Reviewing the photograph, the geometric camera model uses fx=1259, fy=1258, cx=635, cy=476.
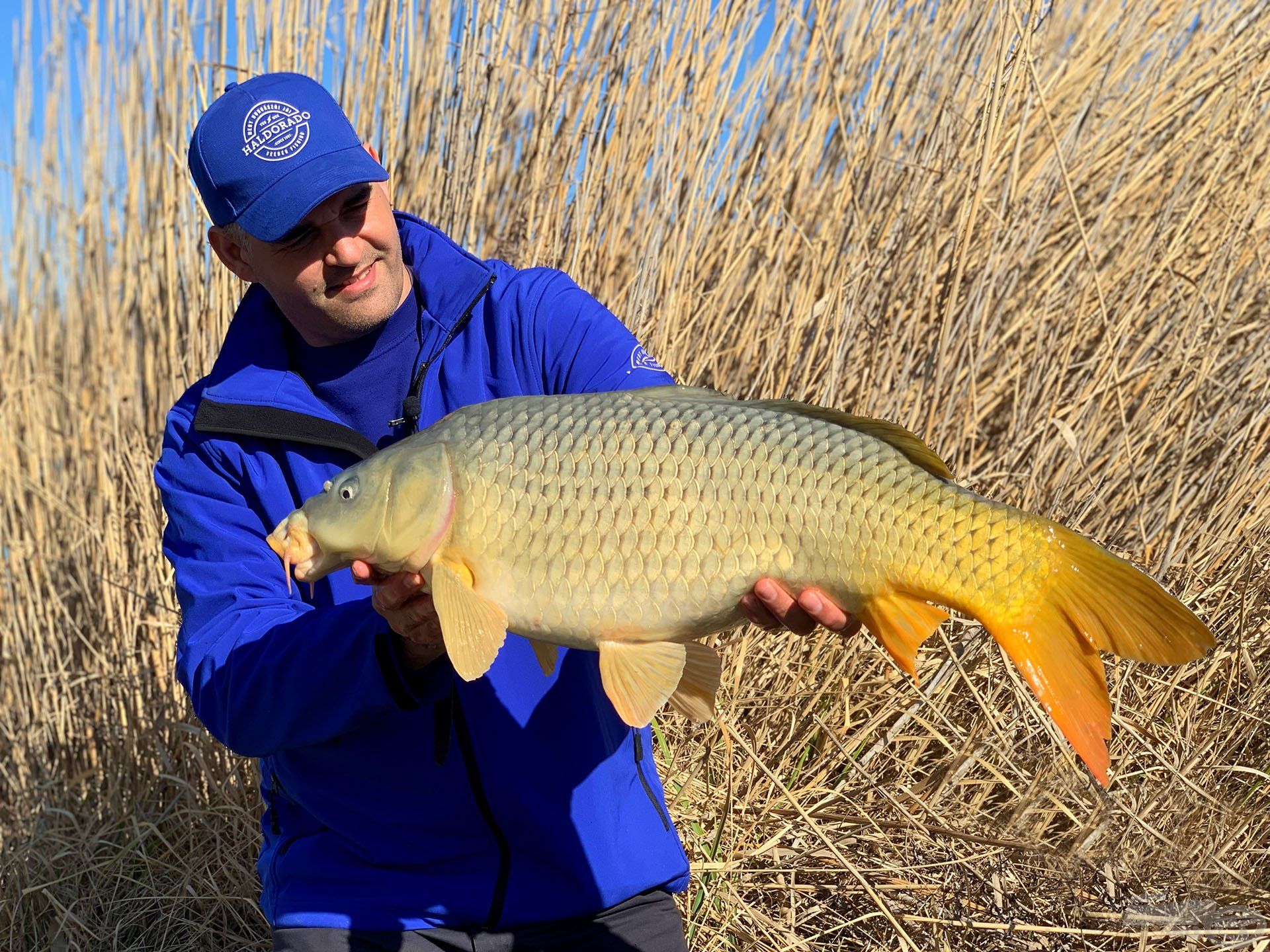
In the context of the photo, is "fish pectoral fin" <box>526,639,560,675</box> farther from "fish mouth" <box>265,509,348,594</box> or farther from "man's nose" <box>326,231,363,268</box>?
"man's nose" <box>326,231,363,268</box>

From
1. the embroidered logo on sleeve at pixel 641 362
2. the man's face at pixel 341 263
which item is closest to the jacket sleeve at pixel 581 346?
the embroidered logo on sleeve at pixel 641 362

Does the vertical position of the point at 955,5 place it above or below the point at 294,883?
above

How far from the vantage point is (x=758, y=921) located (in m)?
1.71

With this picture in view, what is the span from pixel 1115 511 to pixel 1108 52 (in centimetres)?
92

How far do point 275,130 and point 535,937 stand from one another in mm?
894

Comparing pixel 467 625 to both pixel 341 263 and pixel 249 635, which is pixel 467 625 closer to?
pixel 249 635

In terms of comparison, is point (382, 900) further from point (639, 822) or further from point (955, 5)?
point (955, 5)

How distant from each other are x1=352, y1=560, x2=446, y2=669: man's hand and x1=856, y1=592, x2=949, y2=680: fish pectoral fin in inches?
14.7

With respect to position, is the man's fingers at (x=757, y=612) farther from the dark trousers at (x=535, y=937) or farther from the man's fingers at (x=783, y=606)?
the dark trousers at (x=535, y=937)

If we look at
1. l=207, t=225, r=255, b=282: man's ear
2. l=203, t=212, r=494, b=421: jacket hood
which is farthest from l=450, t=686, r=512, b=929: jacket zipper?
l=207, t=225, r=255, b=282: man's ear

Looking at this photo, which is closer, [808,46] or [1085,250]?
[1085,250]

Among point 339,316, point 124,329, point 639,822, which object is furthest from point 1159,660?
point 124,329

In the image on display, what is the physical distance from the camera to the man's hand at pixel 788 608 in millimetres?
1039

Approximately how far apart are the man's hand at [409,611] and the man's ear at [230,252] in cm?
50
